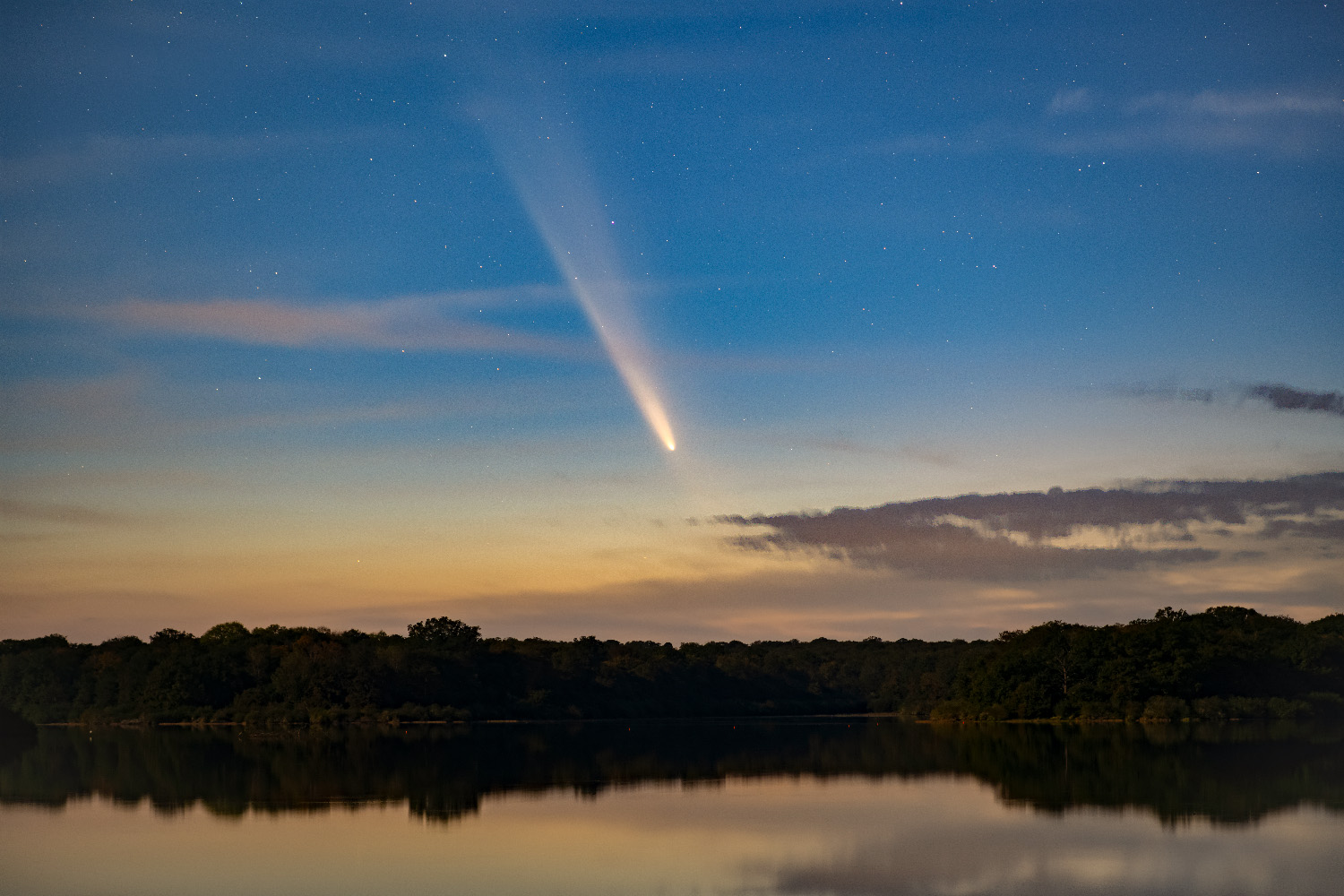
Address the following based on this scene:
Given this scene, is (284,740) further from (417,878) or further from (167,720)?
(417,878)

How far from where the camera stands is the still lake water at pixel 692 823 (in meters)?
21.8

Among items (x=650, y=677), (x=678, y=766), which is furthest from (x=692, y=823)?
(x=650, y=677)

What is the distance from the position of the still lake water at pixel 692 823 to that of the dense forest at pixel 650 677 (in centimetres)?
5094

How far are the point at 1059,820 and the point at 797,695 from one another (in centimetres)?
14786

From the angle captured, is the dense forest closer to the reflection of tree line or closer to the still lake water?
the reflection of tree line

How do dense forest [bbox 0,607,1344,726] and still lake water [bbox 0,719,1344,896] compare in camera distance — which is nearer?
still lake water [bbox 0,719,1344,896]

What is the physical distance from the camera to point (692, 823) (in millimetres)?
30125

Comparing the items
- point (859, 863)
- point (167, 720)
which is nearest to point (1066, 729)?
point (859, 863)

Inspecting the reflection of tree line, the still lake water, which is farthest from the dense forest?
the still lake water

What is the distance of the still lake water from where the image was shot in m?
21.8

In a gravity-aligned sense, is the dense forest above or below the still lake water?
above

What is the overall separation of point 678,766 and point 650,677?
371 ft

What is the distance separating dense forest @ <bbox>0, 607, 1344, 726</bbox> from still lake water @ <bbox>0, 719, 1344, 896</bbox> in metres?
50.9

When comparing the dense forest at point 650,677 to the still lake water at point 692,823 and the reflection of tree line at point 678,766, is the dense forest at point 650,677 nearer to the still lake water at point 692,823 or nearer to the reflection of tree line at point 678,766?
the reflection of tree line at point 678,766
